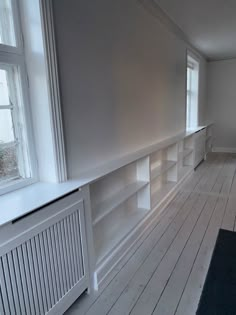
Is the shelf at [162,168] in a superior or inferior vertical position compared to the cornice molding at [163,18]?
inferior

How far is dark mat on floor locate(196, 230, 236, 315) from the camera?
1608 mm

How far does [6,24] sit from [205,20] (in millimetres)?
3005

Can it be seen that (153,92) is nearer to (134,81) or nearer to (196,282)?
(134,81)

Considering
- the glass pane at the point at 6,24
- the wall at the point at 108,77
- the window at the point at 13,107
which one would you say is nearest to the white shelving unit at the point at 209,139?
the wall at the point at 108,77

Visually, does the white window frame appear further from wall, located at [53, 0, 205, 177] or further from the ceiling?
wall, located at [53, 0, 205, 177]

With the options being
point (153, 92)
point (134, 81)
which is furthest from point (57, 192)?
point (153, 92)

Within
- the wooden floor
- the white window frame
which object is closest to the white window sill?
the wooden floor

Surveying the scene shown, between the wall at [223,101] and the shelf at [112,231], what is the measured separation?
16.7ft

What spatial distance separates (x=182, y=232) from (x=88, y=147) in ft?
4.77

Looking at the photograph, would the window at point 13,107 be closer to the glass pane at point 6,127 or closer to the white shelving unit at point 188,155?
the glass pane at point 6,127

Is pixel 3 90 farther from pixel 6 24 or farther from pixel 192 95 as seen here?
pixel 192 95

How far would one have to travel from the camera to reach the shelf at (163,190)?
321 centimetres

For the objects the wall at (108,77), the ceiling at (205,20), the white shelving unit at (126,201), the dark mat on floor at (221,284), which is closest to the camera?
the dark mat on floor at (221,284)

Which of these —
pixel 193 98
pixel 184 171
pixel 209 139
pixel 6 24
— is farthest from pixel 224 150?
pixel 6 24
